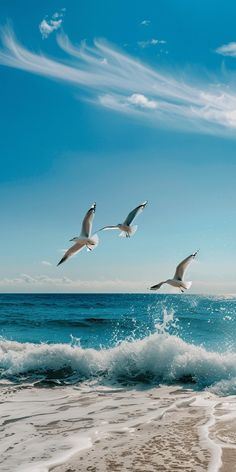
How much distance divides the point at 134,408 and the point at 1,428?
2748 millimetres

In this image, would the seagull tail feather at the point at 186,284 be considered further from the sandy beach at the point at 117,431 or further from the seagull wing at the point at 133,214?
the sandy beach at the point at 117,431

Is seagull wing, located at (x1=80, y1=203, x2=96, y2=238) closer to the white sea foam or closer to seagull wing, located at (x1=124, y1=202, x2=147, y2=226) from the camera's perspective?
seagull wing, located at (x1=124, y1=202, x2=147, y2=226)

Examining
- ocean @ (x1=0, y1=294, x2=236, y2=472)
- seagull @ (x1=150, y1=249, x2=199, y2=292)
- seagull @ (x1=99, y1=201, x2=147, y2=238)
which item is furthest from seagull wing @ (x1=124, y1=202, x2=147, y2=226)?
ocean @ (x1=0, y1=294, x2=236, y2=472)

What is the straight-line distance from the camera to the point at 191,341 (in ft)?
84.0

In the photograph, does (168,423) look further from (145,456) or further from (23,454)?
(23,454)

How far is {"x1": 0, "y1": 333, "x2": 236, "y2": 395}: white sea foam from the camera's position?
13.6 metres

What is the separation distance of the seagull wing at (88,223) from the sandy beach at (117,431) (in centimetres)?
327

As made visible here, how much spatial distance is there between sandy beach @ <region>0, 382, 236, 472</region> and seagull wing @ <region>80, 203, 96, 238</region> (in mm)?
3274

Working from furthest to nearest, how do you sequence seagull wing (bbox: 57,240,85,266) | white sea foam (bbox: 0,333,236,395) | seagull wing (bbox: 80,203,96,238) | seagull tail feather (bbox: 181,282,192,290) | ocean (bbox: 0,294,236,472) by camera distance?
white sea foam (bbox: 0,333,236,395), seagull tail feather (bbox: 181,282,192,290), seagull wing (bbox: 57,240,85,266), seagull wing (bbox: 80,203,96,238), ocean (bbox: 0,294,236,472)

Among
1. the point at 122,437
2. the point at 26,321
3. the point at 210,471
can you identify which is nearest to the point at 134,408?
the point at 122,437

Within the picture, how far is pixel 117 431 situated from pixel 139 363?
20.2ft

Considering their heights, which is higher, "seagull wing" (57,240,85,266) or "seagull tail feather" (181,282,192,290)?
"seagull wing" (57,240,85,266)

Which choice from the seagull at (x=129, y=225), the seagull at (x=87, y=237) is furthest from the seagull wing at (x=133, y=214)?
the seagull at (x=87, y=237)

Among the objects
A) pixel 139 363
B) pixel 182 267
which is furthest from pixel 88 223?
pixel 139 363
